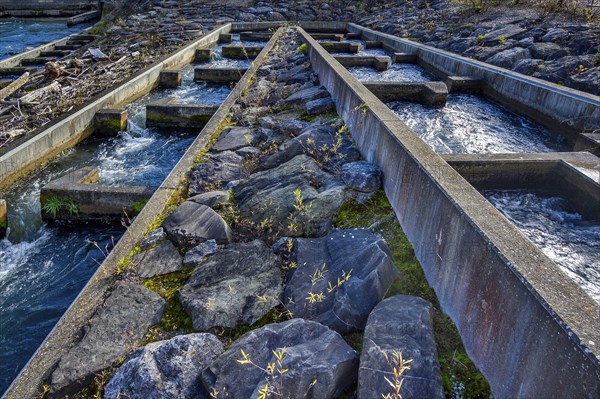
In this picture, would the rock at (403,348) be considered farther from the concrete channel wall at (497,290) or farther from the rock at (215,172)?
the rock at (215,172)

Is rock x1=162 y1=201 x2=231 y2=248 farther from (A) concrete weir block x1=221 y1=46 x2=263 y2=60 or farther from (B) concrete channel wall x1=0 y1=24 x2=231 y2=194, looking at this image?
(A) concrete weir block x1=221 y1=46 x2=263 y2=60

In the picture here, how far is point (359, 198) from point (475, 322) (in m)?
1.99

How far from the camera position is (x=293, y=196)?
4371mm

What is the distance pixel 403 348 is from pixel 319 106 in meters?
5.38

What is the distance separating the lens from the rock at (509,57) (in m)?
9.82

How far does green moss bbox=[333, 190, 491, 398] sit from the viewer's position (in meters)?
2.38

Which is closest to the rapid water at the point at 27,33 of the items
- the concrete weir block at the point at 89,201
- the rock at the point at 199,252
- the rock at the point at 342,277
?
the concrete weir block at the point at 89,201

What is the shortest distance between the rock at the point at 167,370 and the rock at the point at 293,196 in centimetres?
155

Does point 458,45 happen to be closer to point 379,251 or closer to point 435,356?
point 379,251

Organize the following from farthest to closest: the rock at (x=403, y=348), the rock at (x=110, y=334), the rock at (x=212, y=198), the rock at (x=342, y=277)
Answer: the rock at (x=212, y=198) < the rock at (x=342, y=277) < the rock at (x=110, y=334) < the rock at (x=403, y=348)

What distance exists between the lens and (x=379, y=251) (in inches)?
127

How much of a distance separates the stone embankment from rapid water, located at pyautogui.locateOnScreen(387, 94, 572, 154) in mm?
2414

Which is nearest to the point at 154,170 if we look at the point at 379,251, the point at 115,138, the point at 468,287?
the point at 115,138

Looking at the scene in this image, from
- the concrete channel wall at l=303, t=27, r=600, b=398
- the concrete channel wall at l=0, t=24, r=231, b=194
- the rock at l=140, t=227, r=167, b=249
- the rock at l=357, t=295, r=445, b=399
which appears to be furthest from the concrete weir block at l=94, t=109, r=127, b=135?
the rock at l=357, t=295, r=445, b=399
